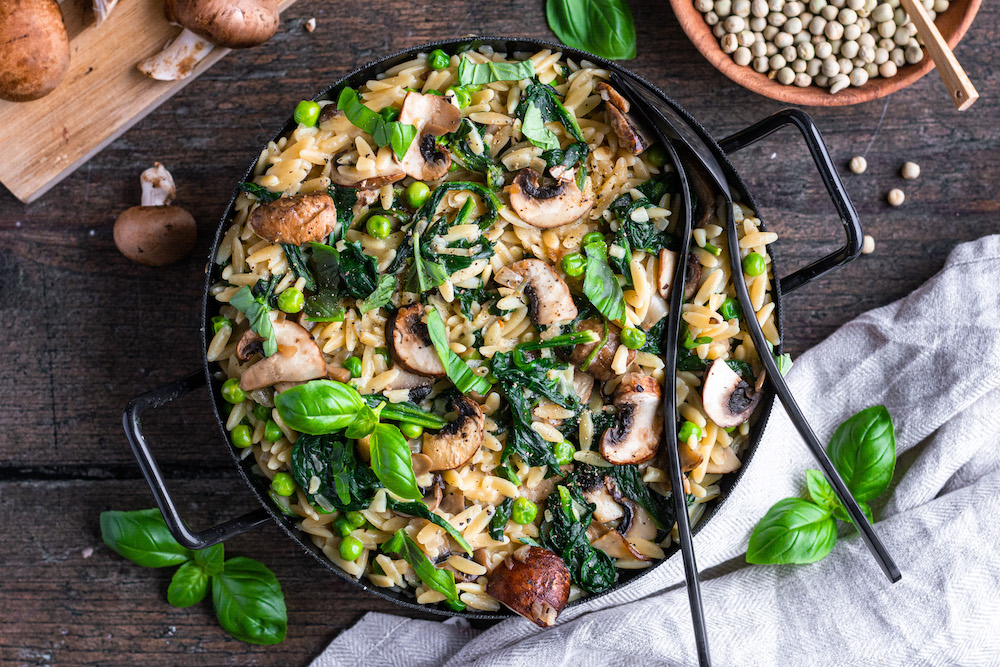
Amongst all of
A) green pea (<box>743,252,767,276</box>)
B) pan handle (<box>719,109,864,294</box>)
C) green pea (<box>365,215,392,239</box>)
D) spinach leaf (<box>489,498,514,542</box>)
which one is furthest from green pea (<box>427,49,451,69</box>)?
spinach leaf (<box>489,498,514,542</box>)

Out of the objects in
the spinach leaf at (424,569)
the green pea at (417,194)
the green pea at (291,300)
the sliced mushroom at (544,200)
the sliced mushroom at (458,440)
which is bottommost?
the spinach leaf at (424,569)

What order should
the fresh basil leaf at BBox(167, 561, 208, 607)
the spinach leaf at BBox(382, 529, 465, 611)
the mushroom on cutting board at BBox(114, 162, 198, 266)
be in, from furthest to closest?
1. the fresh basil leaf at BBox(167, 561, 208, 607)
2. the mushroom on cutting board at BBox(114, 162, 198, 266)
3. the spinach leaf at BBox(382, 529, 465, 611)

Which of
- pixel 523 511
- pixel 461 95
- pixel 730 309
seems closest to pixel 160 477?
pixel 523 511

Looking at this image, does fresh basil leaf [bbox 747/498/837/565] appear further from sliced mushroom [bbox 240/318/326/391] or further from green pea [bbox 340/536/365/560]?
sliced mushroom [bbox 240/318/326/391]

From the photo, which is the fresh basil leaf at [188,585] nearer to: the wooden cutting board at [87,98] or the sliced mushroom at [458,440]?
the sliced mushroom at [458,440]

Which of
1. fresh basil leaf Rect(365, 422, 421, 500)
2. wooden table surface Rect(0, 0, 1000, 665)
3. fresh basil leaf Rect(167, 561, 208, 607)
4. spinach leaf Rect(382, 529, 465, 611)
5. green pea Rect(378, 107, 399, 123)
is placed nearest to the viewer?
fresh basil leaf Rect(365, 422, 421, 500)

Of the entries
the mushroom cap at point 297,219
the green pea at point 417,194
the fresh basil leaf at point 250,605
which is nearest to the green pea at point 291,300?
the mushroom cap at point 297,219

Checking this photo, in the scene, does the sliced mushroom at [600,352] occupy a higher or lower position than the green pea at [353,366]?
lower
